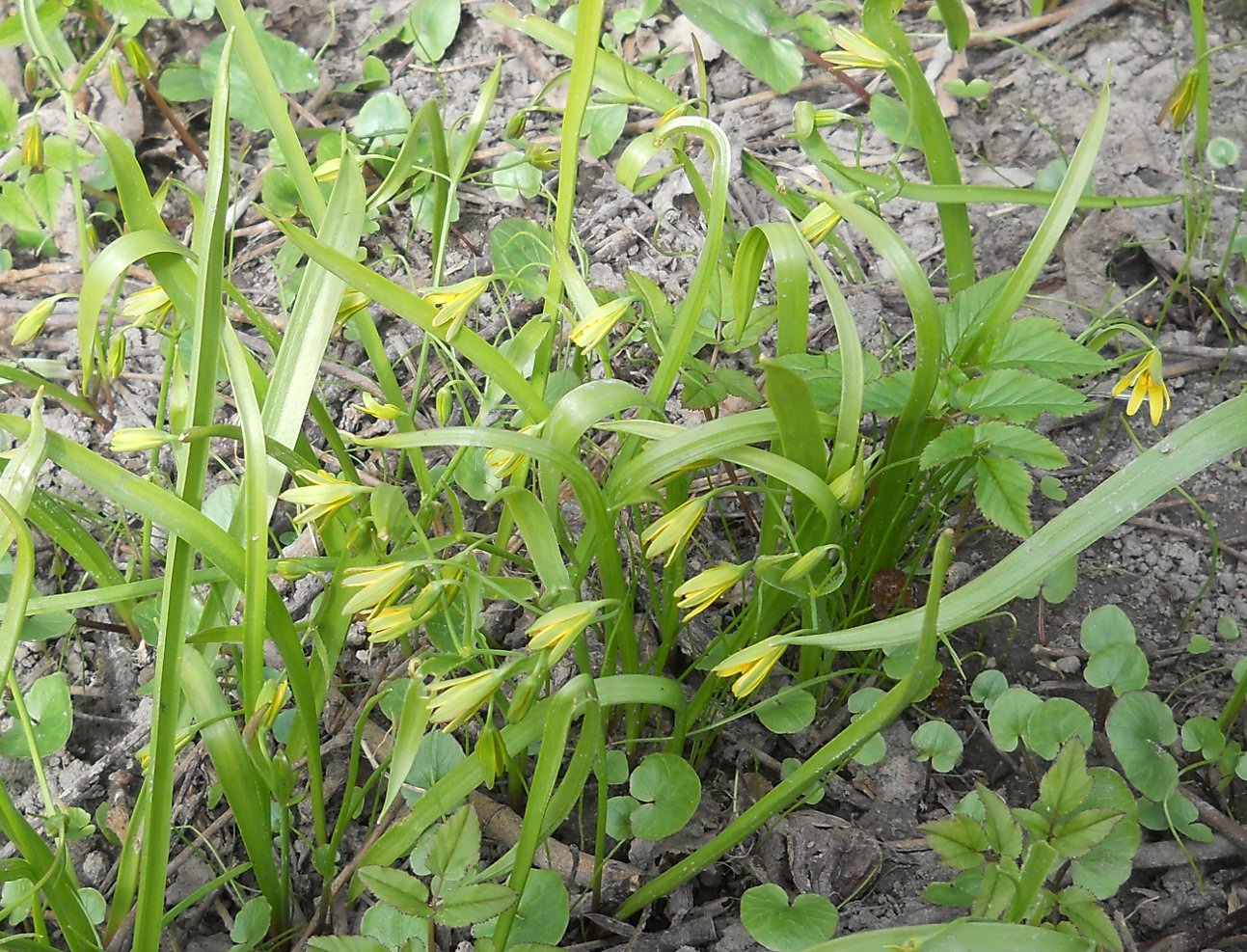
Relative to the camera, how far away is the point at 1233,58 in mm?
2012

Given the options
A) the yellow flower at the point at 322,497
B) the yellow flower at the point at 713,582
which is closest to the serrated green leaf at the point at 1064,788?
the yellow flower at the point at 713,582

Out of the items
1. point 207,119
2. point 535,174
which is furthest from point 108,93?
point 535,174

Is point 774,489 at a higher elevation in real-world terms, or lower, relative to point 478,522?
higher

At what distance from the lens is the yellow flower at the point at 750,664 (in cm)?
94

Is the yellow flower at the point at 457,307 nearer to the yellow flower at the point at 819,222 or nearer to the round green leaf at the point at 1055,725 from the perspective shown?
the yellow flower at the point at 819,222

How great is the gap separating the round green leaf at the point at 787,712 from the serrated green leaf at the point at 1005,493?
1.06 ft

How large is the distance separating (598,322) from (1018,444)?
1.57 feet

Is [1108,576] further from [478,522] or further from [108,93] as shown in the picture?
[108,93]

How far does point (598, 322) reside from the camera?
3.56 feet

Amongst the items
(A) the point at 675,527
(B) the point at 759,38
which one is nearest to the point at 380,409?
(A) the point at 675,527

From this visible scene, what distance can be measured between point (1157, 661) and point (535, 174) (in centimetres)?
141

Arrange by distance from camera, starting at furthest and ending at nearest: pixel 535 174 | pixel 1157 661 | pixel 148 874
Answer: pixel 535 174, pixel 1157 661, pixel 148 874

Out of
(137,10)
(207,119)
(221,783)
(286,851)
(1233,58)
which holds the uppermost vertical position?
(137,10)

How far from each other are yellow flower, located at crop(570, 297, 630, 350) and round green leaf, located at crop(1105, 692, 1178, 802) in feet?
2.46
